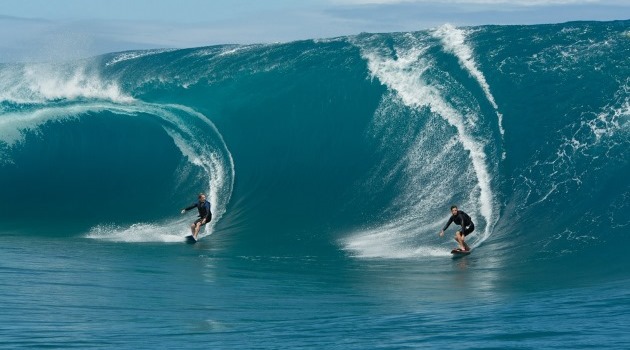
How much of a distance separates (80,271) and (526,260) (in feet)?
20.3

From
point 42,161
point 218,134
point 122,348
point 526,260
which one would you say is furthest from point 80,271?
point 42,161

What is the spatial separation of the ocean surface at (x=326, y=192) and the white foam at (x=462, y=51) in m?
0.06

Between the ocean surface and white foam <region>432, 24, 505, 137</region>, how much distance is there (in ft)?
0.19

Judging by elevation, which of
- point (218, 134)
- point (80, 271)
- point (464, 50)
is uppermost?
point (464, 50)

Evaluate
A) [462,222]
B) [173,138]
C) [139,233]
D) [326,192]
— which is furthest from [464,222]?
[173,138]

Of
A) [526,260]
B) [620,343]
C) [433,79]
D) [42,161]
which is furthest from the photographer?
[42,161]

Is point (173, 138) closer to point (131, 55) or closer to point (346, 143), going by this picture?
point (346, 143)

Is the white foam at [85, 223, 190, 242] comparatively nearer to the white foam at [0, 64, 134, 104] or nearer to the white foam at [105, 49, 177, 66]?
the white foam at [0, 64, 134, 104]

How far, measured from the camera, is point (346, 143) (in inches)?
833

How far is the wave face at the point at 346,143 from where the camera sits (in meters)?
17.2

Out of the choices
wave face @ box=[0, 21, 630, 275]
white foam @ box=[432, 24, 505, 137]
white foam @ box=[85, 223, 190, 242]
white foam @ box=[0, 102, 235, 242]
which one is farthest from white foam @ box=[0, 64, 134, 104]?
white foam @ box=[432, 24, 505, 137]

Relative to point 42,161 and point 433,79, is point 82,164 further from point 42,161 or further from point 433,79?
point 433,79

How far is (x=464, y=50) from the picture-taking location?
2205 centimetres

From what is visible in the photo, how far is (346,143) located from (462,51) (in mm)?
3254
